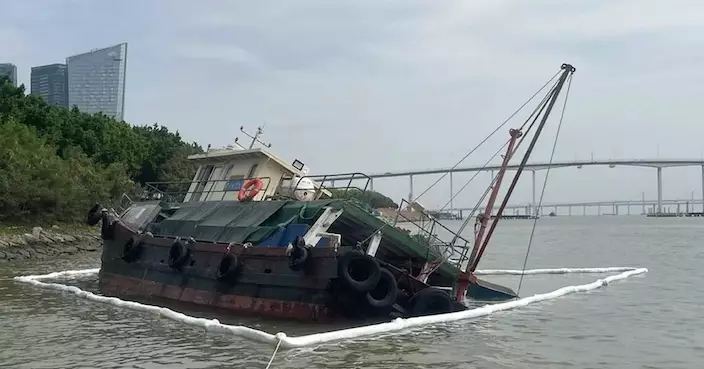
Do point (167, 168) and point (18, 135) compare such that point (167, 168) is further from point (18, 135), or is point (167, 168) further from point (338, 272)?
point (338, 272)

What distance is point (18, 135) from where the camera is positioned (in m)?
40.1

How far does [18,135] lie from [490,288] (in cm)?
3297

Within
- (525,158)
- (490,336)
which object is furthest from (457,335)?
(525,158)

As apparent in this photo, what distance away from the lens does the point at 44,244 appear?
32.2 metres

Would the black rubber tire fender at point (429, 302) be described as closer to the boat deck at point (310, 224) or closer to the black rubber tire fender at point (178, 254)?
the boat deck at point (310, 224)

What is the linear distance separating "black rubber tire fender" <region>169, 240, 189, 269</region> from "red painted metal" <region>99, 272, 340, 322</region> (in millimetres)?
509

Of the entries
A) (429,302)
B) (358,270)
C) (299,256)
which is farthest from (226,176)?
(429,302)

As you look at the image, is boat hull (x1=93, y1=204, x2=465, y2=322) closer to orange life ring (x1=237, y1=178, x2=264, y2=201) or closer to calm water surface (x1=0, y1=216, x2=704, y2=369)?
calm water surface (x1=0, y1=216, x2=704, y2=369)

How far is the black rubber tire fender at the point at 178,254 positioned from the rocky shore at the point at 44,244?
1621 centimetres

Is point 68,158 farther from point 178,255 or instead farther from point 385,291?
point 385,291

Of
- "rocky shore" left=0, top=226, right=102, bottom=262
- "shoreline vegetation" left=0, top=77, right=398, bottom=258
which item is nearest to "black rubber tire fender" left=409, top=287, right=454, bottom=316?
"shoreline vegetation" left=0, top=77, right=398, bottom=258

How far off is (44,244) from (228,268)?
2259 centimetres

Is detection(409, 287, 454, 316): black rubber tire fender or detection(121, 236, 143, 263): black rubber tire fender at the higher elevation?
detection(121, 236, 143, 263): black rubber tire fender

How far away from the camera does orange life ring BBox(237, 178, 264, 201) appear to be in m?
15.2
